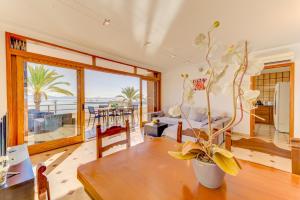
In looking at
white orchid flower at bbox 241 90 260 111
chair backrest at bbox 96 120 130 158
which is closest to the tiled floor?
chair backrest at bbox 96 120 130 158

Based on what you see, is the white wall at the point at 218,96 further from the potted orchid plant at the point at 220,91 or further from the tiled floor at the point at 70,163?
the tiled floor at the point at 70,163

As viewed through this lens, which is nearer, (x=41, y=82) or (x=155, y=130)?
(x=41, y=82)

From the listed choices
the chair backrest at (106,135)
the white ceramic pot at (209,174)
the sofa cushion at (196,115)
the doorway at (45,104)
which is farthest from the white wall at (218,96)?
the doorway at (45,104)

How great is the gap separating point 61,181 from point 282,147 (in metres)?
2.60

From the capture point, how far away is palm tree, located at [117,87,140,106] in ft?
18.0

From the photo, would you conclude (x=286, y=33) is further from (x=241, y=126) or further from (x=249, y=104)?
(x=249, y=104)

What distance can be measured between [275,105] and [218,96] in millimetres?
2852

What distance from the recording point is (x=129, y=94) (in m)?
5.69

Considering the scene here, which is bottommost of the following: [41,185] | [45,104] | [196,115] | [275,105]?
[196,115]

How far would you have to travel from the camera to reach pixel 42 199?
2.02ft

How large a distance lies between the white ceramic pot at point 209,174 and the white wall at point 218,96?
2.38 feet

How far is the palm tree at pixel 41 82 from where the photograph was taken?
9.55 feet

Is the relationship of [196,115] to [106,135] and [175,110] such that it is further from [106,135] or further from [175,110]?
[175,110]

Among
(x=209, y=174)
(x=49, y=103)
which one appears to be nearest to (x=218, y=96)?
(x=209, y=174)
